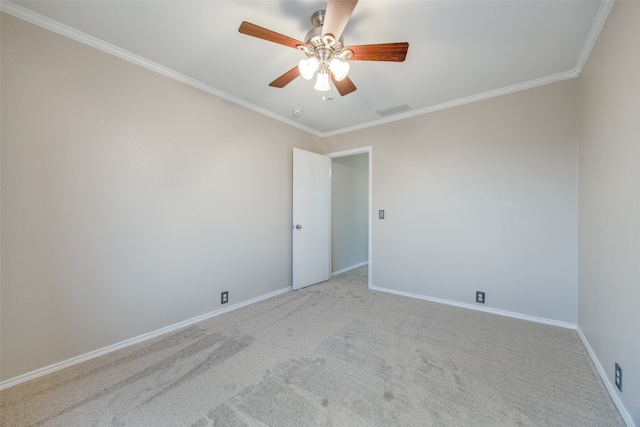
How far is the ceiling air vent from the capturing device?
10.5 ft

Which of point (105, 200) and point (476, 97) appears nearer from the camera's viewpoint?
point (105, 200)

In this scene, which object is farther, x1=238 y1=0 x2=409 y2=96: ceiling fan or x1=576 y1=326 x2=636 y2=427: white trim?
x1=238 y1=0 x2=409 y2=96: ceiling fan

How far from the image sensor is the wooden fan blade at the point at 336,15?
1246 mm

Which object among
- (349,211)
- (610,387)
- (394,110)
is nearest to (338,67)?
(394,110)

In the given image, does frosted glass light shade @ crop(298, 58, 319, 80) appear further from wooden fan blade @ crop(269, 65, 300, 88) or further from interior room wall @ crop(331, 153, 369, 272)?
interior room wall @ crop(331, 153, 369, 272)

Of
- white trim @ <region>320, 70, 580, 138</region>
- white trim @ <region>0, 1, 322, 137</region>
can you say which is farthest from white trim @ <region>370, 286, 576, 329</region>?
white trim @ <region>0, 1, 322, 137</region>

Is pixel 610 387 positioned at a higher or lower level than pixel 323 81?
lower

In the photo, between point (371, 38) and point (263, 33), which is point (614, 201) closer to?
point (371, 38)

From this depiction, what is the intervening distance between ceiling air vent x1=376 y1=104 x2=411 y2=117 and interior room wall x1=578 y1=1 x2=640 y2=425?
1.60m

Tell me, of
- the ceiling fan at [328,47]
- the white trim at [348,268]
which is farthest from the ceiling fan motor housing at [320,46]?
the white trim at [348,268]

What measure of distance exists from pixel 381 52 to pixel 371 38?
1.47 feet

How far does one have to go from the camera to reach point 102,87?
203 centimetres

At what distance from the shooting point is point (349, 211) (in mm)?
5020

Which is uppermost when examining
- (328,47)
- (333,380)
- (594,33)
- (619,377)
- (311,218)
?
(594,33)
